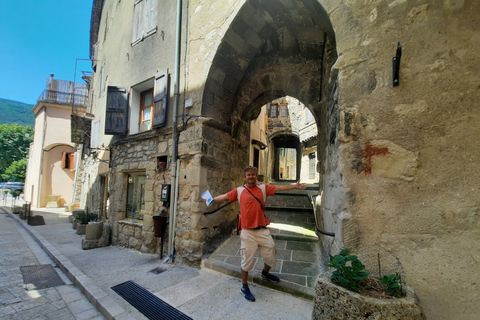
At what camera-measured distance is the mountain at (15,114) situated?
11807 centimetres

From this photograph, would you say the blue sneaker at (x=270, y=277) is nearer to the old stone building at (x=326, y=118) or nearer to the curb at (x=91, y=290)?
the old stone building at (x=326, y=118)

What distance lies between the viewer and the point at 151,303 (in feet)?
9.09

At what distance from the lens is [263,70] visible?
4.93 m

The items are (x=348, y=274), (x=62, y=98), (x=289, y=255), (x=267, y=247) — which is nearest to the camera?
(x=348, y=274)

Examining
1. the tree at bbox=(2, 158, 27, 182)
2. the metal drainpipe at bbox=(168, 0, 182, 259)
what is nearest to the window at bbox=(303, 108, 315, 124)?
the metal drainpipe at bbox=(168, 0, 182, 259)

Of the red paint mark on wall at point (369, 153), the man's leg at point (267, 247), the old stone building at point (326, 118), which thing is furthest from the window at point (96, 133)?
the red paint mark on wall at point (369, 153)

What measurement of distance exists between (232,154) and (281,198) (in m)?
2.97

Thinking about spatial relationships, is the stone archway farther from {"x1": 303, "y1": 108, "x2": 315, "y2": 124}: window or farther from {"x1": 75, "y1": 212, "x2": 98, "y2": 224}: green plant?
{"x1": 303, "y1": 108, "x2": 315, "y2": 124}: window

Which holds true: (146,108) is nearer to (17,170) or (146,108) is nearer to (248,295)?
(248,295)

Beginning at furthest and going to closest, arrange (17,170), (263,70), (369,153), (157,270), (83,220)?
(17,170)
(83,220)
(263,70)
(157,270)
(369,153)

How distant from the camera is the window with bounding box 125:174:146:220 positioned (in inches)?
222

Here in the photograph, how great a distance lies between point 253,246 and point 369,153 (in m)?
1.72

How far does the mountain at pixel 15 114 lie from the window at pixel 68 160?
139622 mm

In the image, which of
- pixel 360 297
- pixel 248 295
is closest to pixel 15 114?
pixel 248 295
